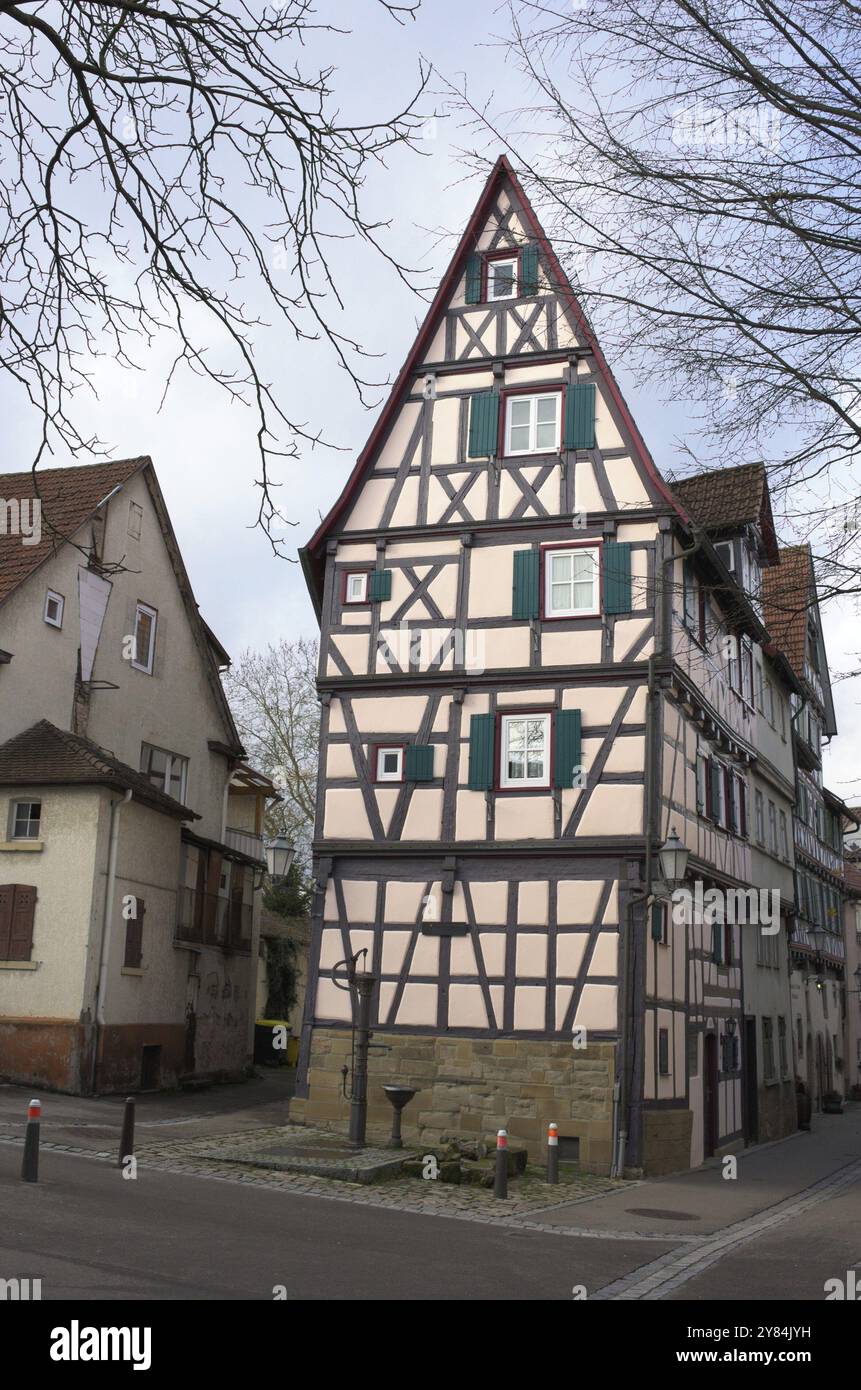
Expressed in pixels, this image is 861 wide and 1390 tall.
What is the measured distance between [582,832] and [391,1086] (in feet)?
15.0

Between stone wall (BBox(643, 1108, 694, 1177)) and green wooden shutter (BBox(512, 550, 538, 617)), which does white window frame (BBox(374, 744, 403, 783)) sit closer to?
green wooden shutter (BBox(512, 550, 538, 617))

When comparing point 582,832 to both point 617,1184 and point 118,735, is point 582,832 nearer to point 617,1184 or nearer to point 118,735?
point 617,1184

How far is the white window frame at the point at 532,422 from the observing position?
Answer: 2180 cm

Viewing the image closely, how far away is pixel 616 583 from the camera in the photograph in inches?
812

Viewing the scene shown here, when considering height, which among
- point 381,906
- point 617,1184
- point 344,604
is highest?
point 344,604

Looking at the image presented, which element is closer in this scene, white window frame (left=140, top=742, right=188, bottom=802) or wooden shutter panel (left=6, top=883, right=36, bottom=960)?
wooden shutter panel (left=6, top=883, right=36, bottom=960)

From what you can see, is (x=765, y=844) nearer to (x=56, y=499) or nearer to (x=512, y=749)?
(x=512, y=749)

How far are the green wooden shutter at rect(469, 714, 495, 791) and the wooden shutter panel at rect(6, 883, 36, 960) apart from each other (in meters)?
7.72

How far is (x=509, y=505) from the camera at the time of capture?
21828 mm

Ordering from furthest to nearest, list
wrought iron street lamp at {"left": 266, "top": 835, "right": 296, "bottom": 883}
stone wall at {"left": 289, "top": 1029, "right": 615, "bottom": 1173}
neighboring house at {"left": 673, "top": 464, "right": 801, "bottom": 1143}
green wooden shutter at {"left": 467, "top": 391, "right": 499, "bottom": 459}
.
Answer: neighboring house at {"left": 673, "top": 464, "right": 801, "bottom": 1143}, green wooden shutter at {"left": 467, "top": 391, "right": 499, "bottom": 459}, stone wall at {"left": 289, "top": 1029, "right": 615, "bottom": 1173}, wrought iron street lamp at {"left": 266, "top": 835, "right": 296, "bottom": 883}

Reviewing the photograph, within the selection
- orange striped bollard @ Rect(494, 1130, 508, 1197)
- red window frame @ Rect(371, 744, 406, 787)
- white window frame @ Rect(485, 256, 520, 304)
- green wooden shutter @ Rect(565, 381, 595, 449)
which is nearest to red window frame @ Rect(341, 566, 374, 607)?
red window frame @ Rect(371, 744, 406, 787)

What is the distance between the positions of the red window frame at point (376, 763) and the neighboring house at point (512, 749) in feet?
0.13

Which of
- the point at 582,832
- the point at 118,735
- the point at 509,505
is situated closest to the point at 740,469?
the point at 582,832

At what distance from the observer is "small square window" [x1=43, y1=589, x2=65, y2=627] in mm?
25422
